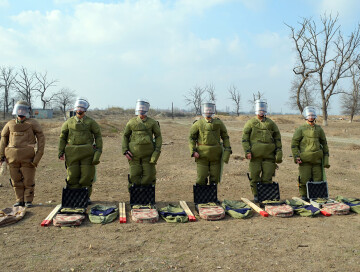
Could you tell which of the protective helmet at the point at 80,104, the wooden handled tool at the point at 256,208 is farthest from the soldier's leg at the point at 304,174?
the protective helmet at the point at 80,104

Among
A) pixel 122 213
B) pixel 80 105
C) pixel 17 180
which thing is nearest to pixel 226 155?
pixel 122 213

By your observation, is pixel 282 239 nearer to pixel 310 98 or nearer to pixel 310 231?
pixel 310 231

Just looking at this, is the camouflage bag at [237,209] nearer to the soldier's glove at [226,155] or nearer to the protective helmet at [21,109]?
the soldier's glove at [226,155]

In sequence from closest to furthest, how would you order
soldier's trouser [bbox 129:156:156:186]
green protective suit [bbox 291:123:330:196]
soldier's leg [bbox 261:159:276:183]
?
soldier's trouser [bbox 129:156:156:186] < soldier's leg [bbox 261:159:276:183] < green protective suit [bbox 291:123:330:196]

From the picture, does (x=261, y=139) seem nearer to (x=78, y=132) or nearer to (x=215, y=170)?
(x=215, y=170)

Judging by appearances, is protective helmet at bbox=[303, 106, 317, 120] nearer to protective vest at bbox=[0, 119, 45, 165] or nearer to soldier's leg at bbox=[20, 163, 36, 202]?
protective vest at bbox=[0, 119, 45, 165]

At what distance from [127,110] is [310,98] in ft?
121

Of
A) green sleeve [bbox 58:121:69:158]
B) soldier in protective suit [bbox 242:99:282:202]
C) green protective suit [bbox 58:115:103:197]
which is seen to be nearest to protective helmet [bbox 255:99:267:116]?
soldier in protective suit [bbox 242:99:282:202]

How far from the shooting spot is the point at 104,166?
1177 cm

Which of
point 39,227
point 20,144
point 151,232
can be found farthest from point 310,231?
point 20,144

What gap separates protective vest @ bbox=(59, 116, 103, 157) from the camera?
21.0 feet

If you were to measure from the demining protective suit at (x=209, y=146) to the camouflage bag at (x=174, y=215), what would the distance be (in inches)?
40.2

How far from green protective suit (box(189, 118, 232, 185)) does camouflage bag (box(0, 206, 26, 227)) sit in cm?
361

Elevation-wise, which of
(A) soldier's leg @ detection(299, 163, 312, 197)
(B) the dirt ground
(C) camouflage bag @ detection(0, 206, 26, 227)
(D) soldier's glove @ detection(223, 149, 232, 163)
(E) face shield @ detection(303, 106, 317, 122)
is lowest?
(B) the dirt ground
